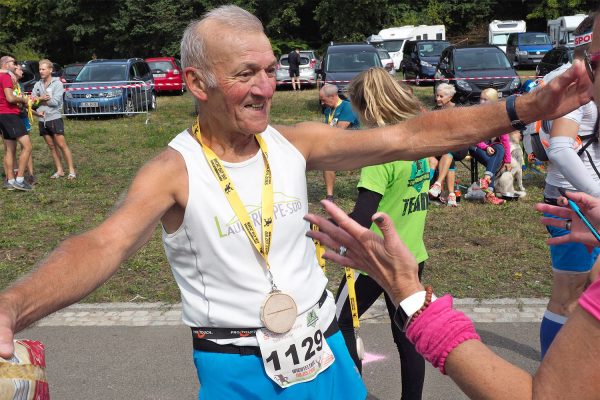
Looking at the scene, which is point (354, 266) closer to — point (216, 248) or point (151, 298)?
point (216, 248)

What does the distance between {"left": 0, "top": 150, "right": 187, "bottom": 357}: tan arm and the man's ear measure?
26cm

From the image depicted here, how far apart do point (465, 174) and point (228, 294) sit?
10.0m

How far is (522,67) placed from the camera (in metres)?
33.6

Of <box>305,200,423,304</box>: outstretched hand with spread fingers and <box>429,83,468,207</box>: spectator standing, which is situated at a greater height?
<box>305,200,423,304</box>: outstretched hand with spread fingers

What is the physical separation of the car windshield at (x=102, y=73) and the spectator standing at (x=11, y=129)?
918cm

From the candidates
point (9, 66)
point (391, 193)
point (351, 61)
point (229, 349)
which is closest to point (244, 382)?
point (229, 349)

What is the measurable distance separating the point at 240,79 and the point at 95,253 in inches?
32.3

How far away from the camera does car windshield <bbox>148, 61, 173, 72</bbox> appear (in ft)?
90.2

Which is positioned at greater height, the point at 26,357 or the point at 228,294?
the point at 26,357

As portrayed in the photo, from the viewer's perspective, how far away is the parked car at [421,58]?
2762 centimetres

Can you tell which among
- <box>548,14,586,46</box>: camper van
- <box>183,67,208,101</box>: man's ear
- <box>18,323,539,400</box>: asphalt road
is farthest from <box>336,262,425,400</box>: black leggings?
<box>548,14,586,46</box>: camper van

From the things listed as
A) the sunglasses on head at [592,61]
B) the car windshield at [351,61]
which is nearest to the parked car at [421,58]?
the car windshield at [351,61]

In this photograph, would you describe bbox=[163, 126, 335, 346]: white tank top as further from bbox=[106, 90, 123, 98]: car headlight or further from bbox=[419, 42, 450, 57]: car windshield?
bbox=[419, 42, 450, 57]: car windshield

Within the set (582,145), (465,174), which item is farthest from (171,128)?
(582,145)
